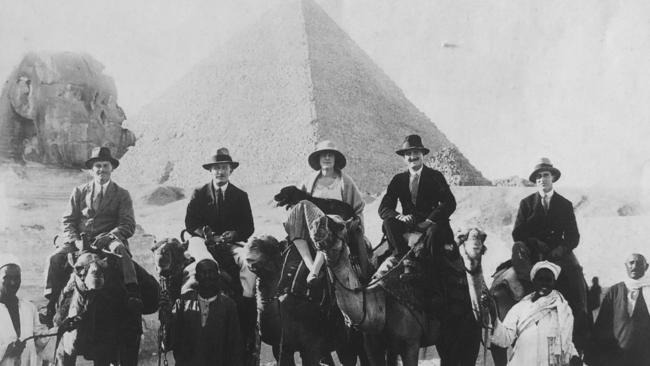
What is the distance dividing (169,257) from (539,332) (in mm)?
3272

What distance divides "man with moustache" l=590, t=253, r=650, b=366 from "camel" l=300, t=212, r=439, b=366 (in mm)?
1923

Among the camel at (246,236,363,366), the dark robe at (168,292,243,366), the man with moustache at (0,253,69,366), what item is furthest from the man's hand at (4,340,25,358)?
the camel at (246,236,363,366)

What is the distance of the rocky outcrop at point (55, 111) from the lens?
12.7m

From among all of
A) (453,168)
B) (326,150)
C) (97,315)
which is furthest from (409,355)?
(453,168)

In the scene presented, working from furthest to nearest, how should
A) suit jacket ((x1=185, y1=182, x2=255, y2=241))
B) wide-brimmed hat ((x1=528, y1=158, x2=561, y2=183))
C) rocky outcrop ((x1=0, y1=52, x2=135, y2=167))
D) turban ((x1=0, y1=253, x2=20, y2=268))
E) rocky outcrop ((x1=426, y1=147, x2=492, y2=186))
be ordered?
rocky outcrop ((x1=426, y1=147, x2=492, y2=186)), rocky outcrop ((x1=0, y1=52, x2=135, y2=167)), wide-brimmed hat ((x1=528, y1=158, x2=561, y2=183)), suit jacket ((x1=185, y1=182, x2=255, y2=241)), turban ((x1=0, y1=253, x2=20, y2=268))

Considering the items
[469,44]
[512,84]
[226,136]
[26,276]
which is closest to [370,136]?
[226,136]

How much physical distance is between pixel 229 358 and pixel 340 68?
74.3m

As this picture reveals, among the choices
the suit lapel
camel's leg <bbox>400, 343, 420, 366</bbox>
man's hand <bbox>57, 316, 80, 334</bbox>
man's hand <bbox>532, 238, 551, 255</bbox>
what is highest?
the suit lapel

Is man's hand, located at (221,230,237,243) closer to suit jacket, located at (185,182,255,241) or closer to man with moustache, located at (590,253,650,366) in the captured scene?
suit jacket, located at (185,182,255,241)

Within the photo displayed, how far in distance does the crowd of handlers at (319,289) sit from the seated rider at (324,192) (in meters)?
0.02

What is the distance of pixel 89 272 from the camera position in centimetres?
702

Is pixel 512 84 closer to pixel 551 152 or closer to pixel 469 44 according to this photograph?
pixel 551 152

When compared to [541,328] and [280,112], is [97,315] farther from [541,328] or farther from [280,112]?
[280,112]

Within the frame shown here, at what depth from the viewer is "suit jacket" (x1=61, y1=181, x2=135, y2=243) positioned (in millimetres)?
8070
